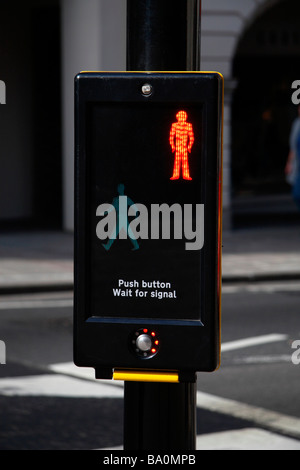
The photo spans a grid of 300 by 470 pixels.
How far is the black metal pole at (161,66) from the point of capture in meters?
2.55

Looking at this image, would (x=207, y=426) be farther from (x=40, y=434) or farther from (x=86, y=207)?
(x=86, y=207)

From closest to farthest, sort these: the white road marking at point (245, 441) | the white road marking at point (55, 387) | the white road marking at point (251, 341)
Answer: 1. the white road marking at point (245, 441)
2. the white road marking at point (55, 387)
3. the white road marking at point (251, 341)

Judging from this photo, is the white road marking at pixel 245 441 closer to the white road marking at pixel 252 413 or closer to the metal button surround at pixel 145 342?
the white road marking at pixel 252 413

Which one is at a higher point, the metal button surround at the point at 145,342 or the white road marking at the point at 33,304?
the metal button surround at the point at 145,342

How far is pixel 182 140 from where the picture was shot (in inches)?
95.0

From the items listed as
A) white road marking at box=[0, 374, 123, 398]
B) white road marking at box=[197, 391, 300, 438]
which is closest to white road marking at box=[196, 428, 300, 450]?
white road marking at box=[197, 391, 300, 438]

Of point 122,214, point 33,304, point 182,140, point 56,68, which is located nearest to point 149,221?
point 122,214

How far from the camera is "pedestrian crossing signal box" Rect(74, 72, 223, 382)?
7.93 ft

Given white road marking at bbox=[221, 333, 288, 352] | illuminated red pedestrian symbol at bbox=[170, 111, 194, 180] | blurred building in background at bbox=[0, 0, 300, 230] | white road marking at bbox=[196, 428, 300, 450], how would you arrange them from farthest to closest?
blurred building in background at bbox=[0, 0, 300, 230]
white road marking at bbox=[221, 333, 288, 352]
white road marking at bbox=[196, 428, 300, 450]
illuminated red pedestrian symbol at bbox=[170, 111, 194, 180]

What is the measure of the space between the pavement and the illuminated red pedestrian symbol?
8998 millimetres

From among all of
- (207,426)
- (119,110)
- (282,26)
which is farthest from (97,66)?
(119,110)

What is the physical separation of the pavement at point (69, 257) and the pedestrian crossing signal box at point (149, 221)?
8881 millimetres

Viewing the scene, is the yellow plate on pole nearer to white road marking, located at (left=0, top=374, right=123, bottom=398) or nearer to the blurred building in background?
white road marking, located at (left=0, top=374, right=123, bottom=398)

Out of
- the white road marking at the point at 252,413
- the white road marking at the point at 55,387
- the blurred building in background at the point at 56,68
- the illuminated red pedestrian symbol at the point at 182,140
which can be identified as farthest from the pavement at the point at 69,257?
the illuminated red pedestrian symbol at the point at 182,140
